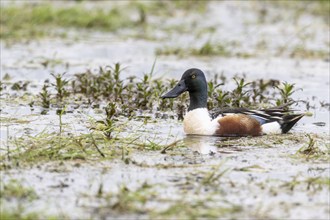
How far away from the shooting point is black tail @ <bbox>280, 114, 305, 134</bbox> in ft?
31.0

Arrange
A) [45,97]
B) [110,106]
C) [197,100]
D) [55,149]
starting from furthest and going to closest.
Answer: [45,97], [197,100], [110,106], [55,149]

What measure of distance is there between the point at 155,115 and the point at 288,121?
156cm

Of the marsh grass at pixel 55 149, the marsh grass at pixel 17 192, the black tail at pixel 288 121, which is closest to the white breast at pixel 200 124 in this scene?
the black tail at pixel 288 121

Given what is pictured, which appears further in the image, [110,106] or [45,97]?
[45,97]

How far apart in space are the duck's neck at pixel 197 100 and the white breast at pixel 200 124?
0.14m

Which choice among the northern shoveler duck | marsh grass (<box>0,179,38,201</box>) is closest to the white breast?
the northern shoveler duck

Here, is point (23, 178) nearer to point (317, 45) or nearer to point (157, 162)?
point (157, 162)

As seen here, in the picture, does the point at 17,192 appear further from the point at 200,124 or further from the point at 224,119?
the point at 224,119

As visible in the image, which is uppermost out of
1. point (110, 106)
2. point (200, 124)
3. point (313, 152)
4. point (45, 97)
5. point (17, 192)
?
point (45, 97)

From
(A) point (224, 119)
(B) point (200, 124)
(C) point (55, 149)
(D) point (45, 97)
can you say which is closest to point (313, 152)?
(A) point (224, 119)

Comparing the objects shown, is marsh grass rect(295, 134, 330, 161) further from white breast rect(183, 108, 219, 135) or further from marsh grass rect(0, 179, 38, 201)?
marsh grass rect(0, 179, 38, 201)

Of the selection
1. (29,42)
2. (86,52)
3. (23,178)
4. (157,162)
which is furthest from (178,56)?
(23,178)

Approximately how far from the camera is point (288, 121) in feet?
31.0

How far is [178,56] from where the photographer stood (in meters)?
14.2
